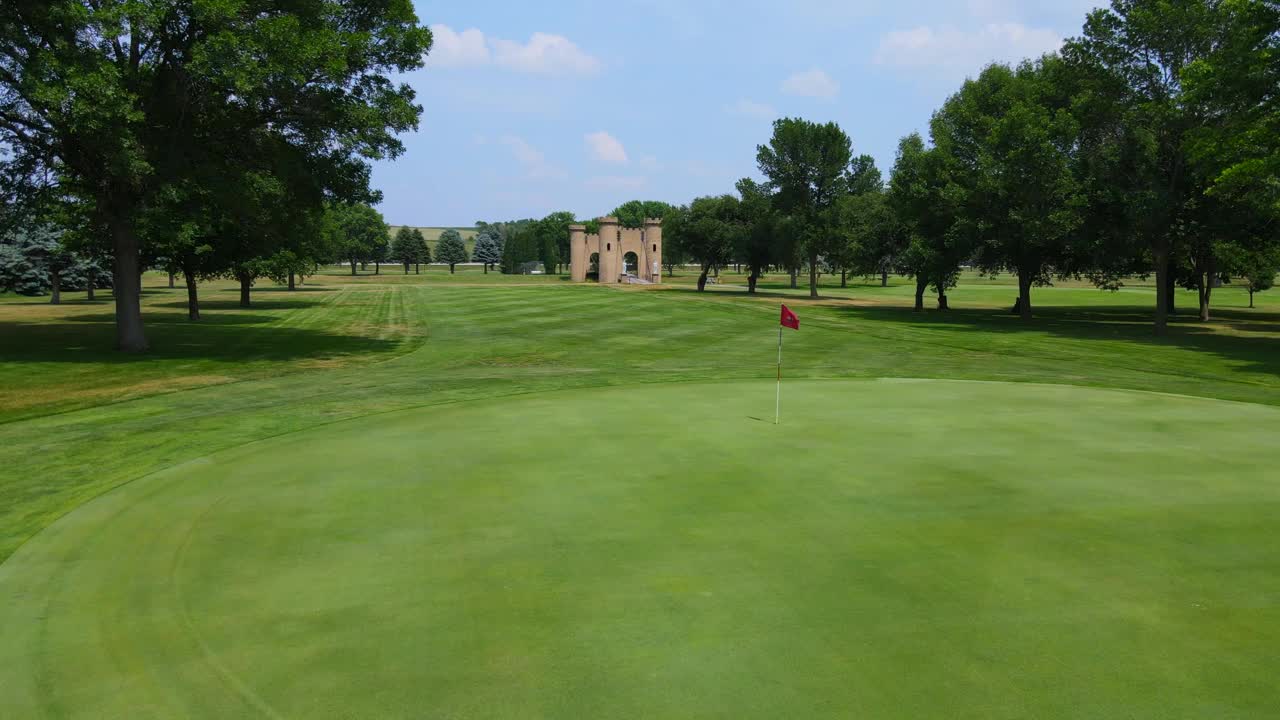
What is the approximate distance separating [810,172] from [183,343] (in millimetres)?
57501

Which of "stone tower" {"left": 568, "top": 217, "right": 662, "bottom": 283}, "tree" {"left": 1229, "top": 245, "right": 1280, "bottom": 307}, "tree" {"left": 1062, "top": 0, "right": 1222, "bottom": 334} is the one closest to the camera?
"tree" {"left": 1062, "top": 0, "right": 1222, "bottom": 334}

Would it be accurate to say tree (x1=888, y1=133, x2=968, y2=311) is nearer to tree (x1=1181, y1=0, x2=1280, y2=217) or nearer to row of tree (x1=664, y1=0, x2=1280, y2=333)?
row of tree (x1=664, y1=0, x2=1280, y2=333)

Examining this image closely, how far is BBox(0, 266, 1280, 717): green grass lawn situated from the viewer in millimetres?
5637

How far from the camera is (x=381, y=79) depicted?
29312mm

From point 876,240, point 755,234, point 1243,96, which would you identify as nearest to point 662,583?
point 1243,96

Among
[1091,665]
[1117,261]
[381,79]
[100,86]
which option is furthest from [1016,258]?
[1091,665]

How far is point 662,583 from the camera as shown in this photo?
24.3 feet

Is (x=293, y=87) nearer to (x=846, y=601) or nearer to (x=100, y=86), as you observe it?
(x=100, y=86)

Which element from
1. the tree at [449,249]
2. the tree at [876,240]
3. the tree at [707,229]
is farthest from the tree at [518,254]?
the tree at [876,240]

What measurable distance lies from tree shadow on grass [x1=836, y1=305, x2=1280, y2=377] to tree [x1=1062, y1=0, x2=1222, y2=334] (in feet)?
9.45

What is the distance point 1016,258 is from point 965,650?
165ft

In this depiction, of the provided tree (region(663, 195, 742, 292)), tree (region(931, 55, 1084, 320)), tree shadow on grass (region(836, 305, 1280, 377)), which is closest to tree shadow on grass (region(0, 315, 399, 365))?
tree shadow on grass (region(836, 305, 1280, 377))

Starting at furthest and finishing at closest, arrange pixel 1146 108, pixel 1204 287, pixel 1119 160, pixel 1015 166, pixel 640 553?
pixel 1204 287 < pixel 1015 166 < pixel 1119 160 < pixel 1146 108 < pixel 640 553

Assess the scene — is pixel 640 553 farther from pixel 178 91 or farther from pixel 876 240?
pixel 876 240
